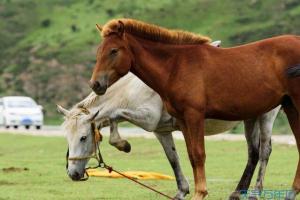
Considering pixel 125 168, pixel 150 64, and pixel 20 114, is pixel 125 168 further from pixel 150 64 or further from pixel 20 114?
pixel 20 114

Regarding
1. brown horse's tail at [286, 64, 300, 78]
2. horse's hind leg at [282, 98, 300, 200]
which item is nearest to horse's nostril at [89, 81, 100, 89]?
brown horse's tail at [286, 64, 300, 78]

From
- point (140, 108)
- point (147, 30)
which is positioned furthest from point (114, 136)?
point (147, 30)

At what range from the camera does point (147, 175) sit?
1823 cm

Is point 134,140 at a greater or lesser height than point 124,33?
lesser

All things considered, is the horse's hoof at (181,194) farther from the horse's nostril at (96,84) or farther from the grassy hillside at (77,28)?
the grassy hillside at (77,28)

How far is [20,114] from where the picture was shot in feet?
156

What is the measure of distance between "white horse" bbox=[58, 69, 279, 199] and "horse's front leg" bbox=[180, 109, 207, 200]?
2157 millimetres

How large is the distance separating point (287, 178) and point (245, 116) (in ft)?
24.8

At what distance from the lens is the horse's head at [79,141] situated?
12859mm

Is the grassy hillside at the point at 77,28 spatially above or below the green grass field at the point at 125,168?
above

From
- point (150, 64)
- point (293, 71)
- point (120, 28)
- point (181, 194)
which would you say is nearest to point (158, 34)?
point (150, 64)

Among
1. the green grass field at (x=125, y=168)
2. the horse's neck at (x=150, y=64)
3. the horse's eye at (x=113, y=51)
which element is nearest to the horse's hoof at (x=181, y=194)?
the green grass field at (x=125, y=168)

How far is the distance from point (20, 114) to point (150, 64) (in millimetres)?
36951

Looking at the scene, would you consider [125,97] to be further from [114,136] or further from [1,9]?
[1,9]
